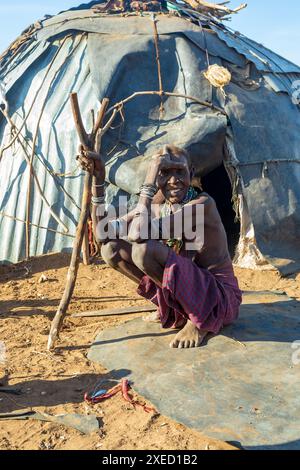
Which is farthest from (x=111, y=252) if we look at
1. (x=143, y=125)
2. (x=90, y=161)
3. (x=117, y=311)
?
(x=143, y=125)

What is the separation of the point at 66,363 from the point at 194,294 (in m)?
0.85

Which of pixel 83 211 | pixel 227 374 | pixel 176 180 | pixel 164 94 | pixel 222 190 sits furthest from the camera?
pixel 222 190

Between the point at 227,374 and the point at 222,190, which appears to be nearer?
the point at 227,374

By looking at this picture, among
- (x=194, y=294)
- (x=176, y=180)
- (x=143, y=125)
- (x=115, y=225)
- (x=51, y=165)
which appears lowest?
(x=194, y=294)

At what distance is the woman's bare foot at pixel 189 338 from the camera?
3.22 m

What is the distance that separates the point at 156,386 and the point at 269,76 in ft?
13.9

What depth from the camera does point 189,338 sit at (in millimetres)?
3242

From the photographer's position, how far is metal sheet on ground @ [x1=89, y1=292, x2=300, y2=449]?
8.05 ft

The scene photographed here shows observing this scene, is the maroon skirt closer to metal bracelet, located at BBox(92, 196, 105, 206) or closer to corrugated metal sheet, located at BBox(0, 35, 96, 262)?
metal bracelet, located at BBox(92, 196, 105, 206)

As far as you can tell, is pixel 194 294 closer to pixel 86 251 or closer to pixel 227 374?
pixel 227 374

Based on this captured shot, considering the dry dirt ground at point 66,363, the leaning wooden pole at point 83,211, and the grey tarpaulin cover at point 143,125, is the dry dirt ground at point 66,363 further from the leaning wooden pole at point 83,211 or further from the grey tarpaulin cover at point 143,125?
the grey tarpaulin cover at point 143,125

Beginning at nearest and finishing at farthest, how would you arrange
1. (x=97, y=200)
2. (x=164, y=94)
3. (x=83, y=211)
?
(x=97, y=200) → (x=83, y=211) → (x=164, y=94)

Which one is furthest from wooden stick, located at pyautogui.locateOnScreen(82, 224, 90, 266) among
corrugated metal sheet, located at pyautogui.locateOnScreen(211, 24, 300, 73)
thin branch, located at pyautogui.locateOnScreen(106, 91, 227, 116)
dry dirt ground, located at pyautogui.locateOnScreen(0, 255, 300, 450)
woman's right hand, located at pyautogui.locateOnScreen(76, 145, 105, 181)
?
corrugated metal sheet, located at pyautogui.locateOnScreen(211, 24, 300, 73)
